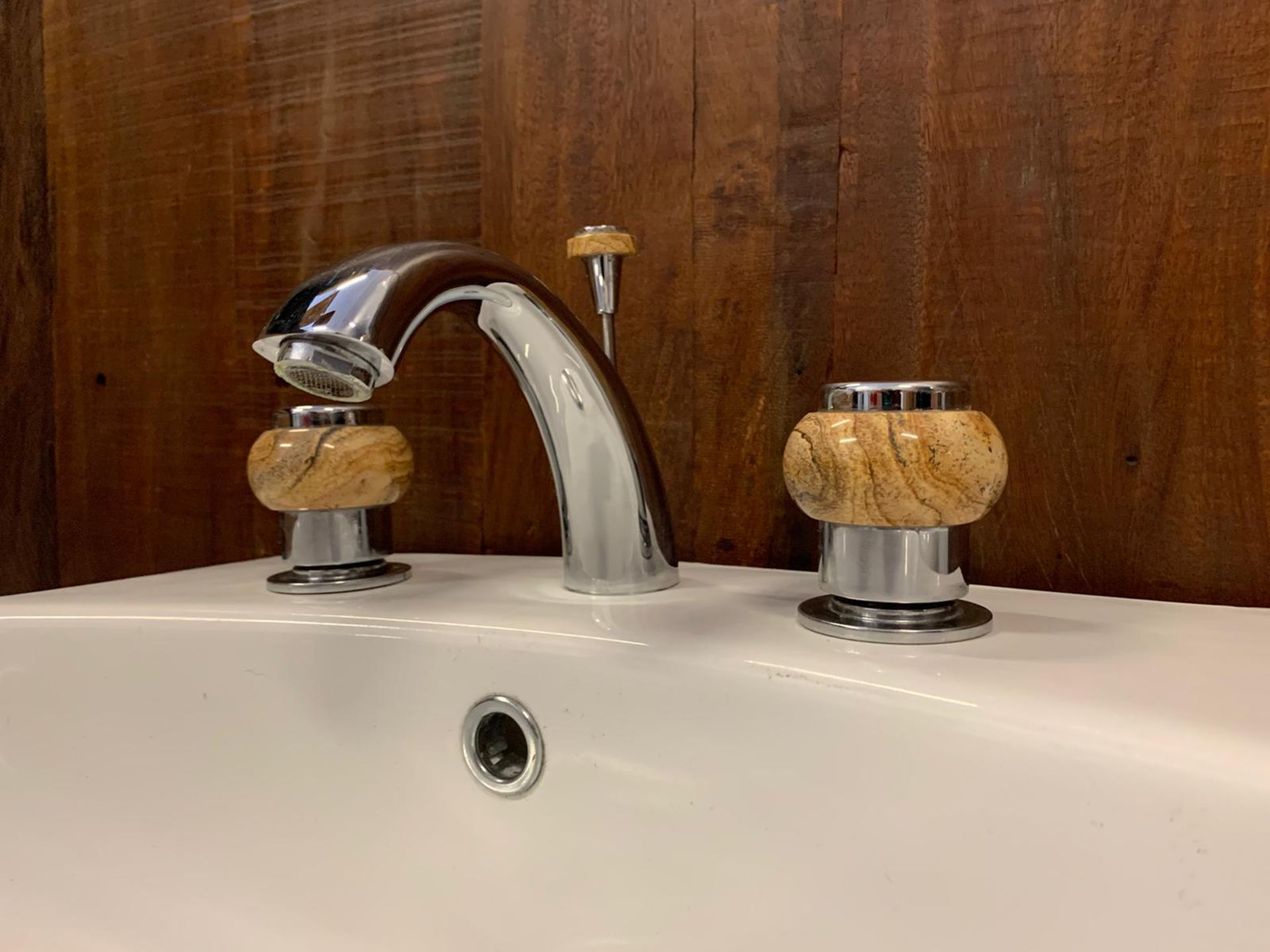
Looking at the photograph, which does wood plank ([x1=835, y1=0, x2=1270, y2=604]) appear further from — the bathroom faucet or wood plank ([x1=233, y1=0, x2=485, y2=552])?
wood plank ([x1=233, y1=0, x2=485, y2=552])

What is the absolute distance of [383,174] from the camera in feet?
2.13

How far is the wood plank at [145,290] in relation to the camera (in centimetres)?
72

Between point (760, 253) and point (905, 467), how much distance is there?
23cm

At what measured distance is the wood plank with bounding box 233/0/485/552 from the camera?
62 centimetres

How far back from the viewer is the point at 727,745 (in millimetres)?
351

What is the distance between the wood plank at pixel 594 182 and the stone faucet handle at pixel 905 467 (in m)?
0.21

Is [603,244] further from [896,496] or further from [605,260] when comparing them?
[896,496]

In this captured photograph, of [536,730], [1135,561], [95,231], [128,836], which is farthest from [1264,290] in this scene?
[95,231]

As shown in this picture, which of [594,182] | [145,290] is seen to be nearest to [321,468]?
[594,182]

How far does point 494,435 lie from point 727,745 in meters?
0.33

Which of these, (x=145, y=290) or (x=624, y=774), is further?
(x=145, y=290)

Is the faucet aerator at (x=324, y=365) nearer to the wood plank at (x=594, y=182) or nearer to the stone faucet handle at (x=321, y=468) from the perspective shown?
the stone faucet handle at (x=321, y=468)

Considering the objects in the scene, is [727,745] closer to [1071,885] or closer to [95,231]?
[1071,885]

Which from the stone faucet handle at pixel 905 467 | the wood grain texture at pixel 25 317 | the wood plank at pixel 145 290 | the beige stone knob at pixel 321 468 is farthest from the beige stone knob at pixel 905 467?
the wood grain texture at pixel 25 317
